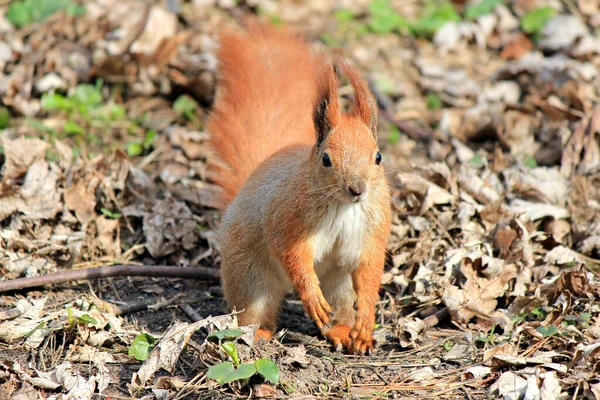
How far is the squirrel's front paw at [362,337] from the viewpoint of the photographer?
122 inches

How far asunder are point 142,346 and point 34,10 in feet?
11.9

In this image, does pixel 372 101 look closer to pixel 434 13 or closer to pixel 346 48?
pixel 346 48

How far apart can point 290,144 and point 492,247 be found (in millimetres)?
1154

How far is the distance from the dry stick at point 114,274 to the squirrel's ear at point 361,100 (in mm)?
1239

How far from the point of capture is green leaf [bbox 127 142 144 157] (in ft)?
15.4

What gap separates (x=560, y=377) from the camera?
8.93ft

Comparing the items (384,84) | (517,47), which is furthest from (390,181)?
(517,47)

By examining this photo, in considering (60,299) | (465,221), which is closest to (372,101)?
(465,221)

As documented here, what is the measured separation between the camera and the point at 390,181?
4043 mm

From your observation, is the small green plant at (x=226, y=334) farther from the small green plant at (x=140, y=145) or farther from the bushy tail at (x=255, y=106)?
the small green plant at (x=140, y=145)

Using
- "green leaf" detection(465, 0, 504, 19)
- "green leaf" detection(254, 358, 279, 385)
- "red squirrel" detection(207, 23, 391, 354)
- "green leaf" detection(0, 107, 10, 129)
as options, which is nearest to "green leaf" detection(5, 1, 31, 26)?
"green leaf" detection(0, 107, 10, 129)

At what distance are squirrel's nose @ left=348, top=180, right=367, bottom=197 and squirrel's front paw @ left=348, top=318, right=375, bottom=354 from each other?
0.66 metres

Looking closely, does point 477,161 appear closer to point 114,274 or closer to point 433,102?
point 433,102

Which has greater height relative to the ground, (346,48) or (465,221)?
(346,48)
